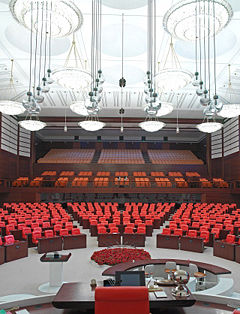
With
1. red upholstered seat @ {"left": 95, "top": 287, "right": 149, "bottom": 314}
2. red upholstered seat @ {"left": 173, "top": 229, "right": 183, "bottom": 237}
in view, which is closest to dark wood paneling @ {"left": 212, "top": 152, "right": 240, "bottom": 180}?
red upholstered seat @ {"left": 173, "top": 229, "right": 183, "bottom": 237}

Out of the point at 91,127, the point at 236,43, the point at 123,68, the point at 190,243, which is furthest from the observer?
the point at 91,127

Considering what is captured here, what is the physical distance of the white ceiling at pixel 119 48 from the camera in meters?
9.53

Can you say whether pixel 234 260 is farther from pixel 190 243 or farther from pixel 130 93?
pixel 130 93

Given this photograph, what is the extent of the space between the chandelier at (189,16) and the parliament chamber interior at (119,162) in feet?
0.08

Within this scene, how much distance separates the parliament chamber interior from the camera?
5088 mm

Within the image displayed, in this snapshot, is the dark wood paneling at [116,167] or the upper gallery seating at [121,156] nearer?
the dark wood paneling at [116,167]

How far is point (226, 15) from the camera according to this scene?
5.42 metres

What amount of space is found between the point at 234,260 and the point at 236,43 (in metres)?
8.39

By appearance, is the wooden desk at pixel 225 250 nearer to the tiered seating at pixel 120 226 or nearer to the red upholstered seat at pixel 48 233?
the tiered seating at pixel 120 226

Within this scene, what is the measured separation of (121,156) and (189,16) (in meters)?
22.9

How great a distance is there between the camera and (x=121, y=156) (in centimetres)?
2812

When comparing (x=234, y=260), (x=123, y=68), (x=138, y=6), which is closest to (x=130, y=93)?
(x=123, y=68)

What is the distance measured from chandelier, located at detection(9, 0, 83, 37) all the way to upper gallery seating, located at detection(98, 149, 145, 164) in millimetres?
20719

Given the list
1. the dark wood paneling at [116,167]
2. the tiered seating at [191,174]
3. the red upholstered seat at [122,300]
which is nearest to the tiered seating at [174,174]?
the tiered seating at [191,174]
